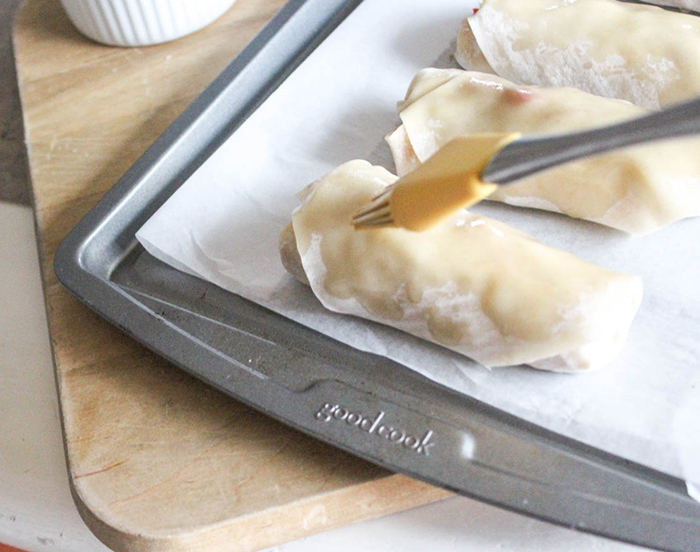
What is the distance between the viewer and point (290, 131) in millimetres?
1192

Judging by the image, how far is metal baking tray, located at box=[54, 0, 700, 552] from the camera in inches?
30.3

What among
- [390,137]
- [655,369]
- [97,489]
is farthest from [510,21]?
[97,489]

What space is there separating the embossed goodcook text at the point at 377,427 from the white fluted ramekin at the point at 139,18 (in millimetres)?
849

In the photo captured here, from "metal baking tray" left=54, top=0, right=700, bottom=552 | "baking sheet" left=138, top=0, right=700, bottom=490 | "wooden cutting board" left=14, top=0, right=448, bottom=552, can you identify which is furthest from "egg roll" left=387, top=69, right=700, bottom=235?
"wooden cutting board" left=14, top=0, right=448, bottom=552

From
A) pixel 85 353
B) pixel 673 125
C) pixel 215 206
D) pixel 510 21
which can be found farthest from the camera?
pixel 510 21

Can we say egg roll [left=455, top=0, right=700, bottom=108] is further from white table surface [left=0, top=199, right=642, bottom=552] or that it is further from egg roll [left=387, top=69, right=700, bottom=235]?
white table surface [left=0, top=199, right=642, bottom=552]

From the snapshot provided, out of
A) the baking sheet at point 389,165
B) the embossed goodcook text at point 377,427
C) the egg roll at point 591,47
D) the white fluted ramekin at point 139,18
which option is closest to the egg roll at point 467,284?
the baking sheet at point 389,165

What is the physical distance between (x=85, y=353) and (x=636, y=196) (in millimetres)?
750

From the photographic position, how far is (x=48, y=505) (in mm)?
964

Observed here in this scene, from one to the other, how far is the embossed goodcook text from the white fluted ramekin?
849 mm

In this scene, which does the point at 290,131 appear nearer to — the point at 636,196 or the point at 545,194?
the point at 545,194

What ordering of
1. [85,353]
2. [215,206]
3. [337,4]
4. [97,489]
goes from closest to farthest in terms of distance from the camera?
[97,489], [85,353], [215,206], [337,4]

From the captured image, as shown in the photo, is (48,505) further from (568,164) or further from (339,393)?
(568,164)

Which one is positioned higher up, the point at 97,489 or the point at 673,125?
the point at 673,125
